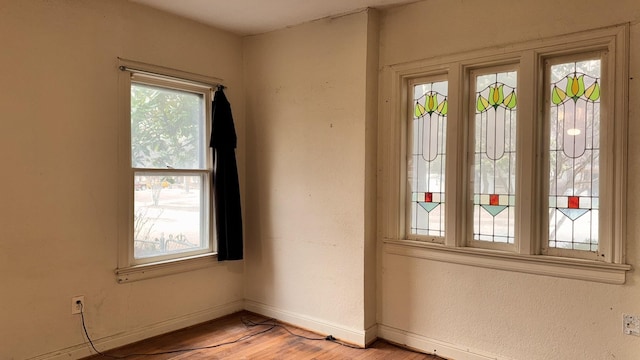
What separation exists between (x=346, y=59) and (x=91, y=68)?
1.79 meters

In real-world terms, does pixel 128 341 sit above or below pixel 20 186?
below

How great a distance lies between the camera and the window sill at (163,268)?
3.09 meters

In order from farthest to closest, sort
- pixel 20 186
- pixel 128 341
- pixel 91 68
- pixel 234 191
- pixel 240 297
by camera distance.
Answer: pixel 240 297 < pixel 234 191 < pixel 128 341 < pixel 91 68 < pixel 20 186

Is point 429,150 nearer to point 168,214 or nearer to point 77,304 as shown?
point 168,214

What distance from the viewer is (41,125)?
2680mm

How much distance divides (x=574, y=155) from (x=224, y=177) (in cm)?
255

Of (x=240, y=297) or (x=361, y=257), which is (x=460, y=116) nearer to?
(x=361, y=257)

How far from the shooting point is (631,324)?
2.34 m

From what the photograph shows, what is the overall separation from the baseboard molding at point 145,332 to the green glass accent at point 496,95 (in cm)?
273

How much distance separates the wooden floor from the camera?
2975mm

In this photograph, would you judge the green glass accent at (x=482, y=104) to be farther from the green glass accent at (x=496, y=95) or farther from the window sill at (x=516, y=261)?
the window sill at (x=516, y=261)

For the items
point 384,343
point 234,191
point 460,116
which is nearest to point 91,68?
point 234,191

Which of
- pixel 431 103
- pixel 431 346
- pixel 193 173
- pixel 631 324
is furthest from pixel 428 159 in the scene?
pixel 193 173

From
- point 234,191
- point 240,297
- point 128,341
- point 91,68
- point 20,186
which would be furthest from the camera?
point 240,297
